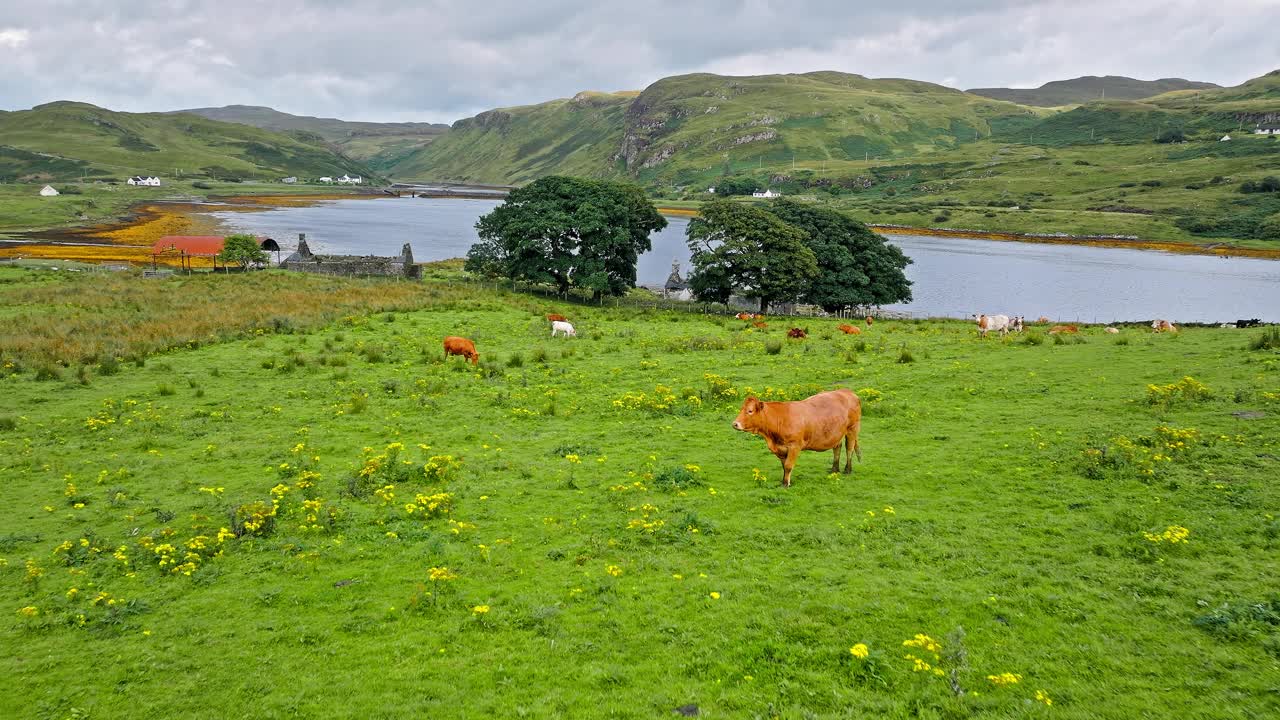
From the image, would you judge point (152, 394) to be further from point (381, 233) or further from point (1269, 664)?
point (381, 233)

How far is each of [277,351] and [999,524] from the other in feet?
94.8

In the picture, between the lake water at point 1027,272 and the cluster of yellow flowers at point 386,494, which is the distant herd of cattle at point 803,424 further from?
the lake water at point 1027,272

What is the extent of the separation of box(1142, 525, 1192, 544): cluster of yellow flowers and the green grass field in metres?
0.10

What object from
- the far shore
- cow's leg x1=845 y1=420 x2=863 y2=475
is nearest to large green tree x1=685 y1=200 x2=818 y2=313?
cow's leg x1=845 y1=420 x2=863 y2=475

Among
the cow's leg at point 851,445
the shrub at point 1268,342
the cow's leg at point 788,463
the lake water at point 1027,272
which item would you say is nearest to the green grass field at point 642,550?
the shrub at point 1268,342

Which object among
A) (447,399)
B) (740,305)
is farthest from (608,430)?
(740,305)

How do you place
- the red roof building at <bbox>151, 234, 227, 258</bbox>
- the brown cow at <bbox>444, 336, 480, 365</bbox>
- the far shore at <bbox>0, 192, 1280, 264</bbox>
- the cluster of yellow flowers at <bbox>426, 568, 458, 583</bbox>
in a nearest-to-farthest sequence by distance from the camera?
the cluster of yellow flowers at <bbox>426, 568, 458, 583</bbox>, the brown cow at <bbox>444, 336, 480, 365</bbox>, the red roof building at <bbox>151, 234, 227, 258</bbox>, the far shore at <bbox>0, 192, 1280, 264</bbox>

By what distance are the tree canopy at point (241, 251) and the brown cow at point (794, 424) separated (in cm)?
7516

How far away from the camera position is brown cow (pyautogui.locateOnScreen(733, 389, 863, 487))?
1445cm

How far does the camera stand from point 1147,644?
8.41 metres

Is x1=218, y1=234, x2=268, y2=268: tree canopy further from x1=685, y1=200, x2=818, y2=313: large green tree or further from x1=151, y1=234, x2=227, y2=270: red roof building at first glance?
x1=685, y1=200, x2=818, y2=313: large green tree

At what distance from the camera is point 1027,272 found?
111 metres

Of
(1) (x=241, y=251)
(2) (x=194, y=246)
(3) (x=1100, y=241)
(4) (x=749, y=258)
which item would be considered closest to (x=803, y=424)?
(4) (x=749, y=258)

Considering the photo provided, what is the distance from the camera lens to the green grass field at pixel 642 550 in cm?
816
